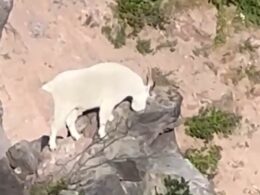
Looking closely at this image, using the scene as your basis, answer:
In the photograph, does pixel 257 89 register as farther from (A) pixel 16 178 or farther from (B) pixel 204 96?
(A) pixel 16 178

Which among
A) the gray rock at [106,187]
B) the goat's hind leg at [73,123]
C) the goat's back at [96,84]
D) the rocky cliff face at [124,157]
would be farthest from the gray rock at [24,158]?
the gray rock at [106,187]

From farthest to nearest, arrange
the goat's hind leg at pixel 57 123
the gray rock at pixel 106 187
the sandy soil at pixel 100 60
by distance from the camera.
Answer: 1. the sandy soil at pixel 100 60
2. the goat's hind leg at pixel 57 123
3. the gray rock at pixel 106 187

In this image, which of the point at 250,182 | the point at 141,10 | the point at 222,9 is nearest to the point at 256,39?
the point at 222,9

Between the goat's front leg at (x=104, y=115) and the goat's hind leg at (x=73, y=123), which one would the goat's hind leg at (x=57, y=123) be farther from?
the goat's front leg at (x=104, y=115)

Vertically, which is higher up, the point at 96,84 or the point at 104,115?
the point at 96,84

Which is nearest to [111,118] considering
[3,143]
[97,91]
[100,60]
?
[97,91]

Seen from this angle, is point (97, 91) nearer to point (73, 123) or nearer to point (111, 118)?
point (111, 118)
